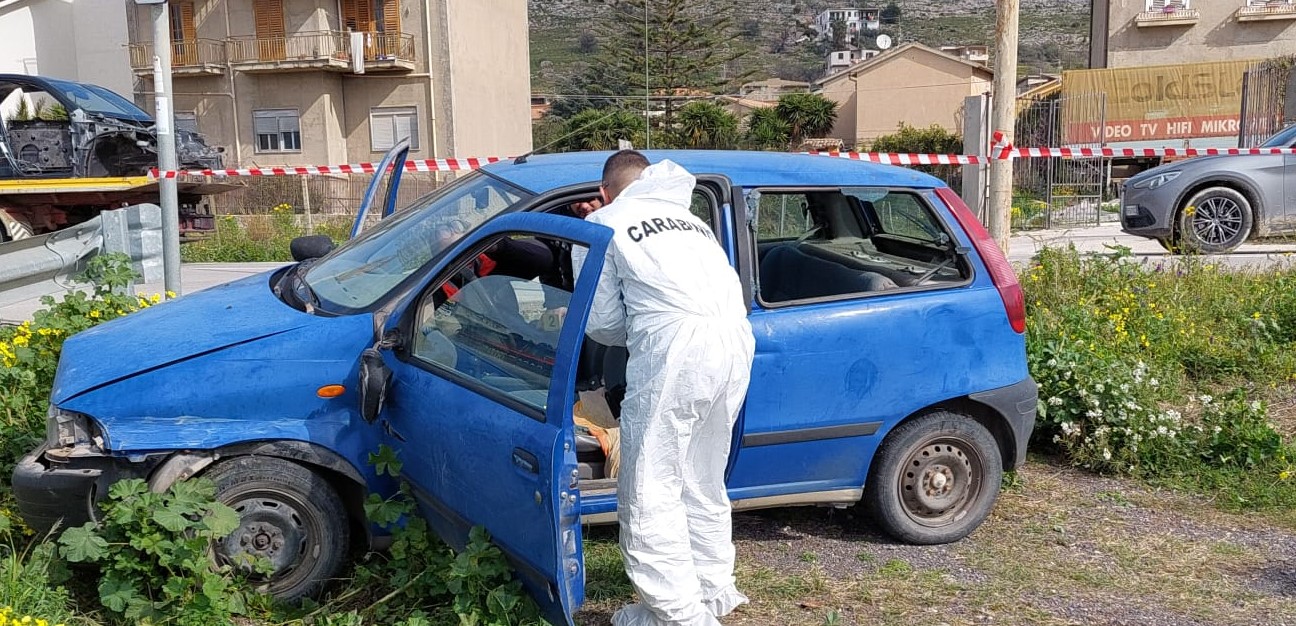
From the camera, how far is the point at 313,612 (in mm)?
3787

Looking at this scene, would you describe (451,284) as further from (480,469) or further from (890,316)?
(890,316)

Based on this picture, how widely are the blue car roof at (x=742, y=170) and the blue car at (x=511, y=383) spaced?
0.05 ft

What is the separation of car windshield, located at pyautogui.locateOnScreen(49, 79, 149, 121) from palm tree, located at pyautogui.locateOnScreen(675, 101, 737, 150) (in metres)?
35.9

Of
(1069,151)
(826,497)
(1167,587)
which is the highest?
(1069,151)

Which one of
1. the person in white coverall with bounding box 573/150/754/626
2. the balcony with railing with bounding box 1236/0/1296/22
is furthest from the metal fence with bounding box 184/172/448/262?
the balcony with railing with bounding box 1236/0/1296/22

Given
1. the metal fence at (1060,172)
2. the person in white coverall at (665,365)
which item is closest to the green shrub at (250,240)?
the metal fence at (1060,172)

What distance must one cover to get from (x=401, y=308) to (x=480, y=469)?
764 mm

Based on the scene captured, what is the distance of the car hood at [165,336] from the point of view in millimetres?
3791

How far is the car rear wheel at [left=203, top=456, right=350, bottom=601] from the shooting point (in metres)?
3.77

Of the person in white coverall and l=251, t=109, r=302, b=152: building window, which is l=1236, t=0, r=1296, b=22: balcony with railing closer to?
l=251, t=109, r=302, b=152: building window

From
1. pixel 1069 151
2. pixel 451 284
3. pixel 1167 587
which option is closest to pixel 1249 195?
pixel 1069 151

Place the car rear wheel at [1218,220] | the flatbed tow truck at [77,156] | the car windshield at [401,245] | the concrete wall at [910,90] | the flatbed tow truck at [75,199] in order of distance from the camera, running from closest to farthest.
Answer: the car windshield at [401,245] → the car rear wheel at [1218,220] → the flatbed tow truck at [75,199] → the flatbed tow truck at [77,156] → the concrete wall at [910,90]

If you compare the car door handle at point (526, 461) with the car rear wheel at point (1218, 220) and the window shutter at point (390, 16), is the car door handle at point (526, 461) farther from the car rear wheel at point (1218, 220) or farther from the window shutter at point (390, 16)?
the window shutter at point (390, 16)

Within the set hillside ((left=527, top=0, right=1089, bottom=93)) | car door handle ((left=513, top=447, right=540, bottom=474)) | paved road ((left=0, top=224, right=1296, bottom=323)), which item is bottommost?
paved road ((left=0, top=224, right=1296, bottom=323))
